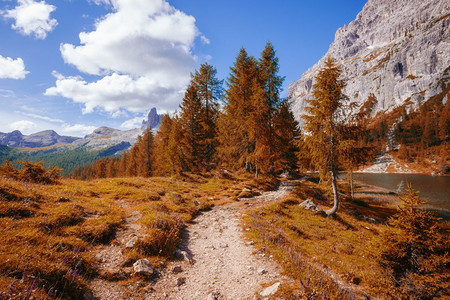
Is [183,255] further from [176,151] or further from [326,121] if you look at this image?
[176,151]

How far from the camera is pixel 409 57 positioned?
579ft

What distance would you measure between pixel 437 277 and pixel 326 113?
438 inches

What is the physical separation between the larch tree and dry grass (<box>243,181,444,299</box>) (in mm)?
3024

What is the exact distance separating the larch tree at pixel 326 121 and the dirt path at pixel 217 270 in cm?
943

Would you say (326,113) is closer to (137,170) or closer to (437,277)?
(437,277)

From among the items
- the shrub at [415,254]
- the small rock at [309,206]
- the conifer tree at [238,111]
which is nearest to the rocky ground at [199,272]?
the shrub at [415,254]

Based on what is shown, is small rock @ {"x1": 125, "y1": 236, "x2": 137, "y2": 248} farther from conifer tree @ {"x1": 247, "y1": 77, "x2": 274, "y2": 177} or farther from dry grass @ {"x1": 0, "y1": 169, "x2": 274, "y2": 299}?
conifer tree @ {"x1": 247, "y1": 77, "x2": 274, "y2": 177}

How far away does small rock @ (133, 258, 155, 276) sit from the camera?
532cm

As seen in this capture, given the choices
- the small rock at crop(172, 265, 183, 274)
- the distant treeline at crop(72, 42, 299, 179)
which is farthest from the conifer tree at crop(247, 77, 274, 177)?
the small rock at crop(172, 265, 183, 274)

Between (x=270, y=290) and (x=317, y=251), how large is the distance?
511cm

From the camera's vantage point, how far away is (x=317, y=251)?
28.3 feet

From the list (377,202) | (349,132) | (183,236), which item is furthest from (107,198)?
(377,202)

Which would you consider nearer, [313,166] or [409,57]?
[313,166]

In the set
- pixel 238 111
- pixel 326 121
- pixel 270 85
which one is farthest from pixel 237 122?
pixel 326 121
